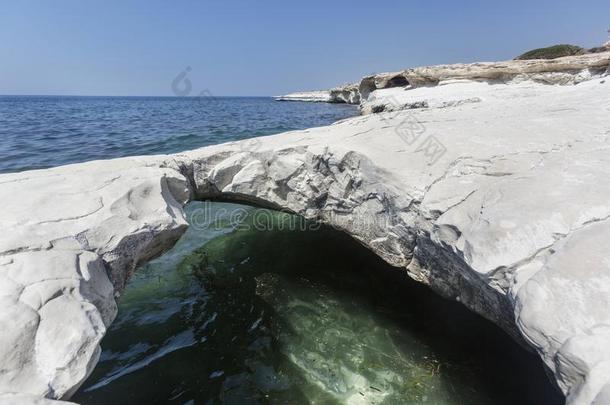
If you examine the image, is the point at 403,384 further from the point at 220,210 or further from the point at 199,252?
the point at 220,210

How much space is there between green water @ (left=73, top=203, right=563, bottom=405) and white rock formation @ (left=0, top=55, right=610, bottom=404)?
43.1 inches

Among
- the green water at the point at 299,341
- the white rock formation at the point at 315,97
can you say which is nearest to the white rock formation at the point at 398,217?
the green water at the point at 299,341

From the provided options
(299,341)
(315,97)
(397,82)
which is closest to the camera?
(299,341)

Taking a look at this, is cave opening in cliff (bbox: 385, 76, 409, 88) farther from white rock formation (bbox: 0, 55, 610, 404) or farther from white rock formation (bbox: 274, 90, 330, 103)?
white rock formation (bbox: 274, 90, 330, 103)

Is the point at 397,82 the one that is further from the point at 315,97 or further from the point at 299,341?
the point at 315,97

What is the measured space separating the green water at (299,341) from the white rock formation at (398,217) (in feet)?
3.60

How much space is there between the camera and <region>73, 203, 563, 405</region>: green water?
11.9 ft

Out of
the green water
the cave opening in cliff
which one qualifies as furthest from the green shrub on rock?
the green water

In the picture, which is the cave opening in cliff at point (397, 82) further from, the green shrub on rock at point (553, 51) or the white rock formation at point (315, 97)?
the white rock formation at point (315, 97)

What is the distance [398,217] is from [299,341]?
1990 mm

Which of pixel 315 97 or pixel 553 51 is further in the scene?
pixel 315 97

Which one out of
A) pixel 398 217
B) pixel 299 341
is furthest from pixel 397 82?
pixel 299 341

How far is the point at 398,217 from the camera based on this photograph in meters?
3.84

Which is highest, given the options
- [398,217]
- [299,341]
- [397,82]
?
[397,82]
